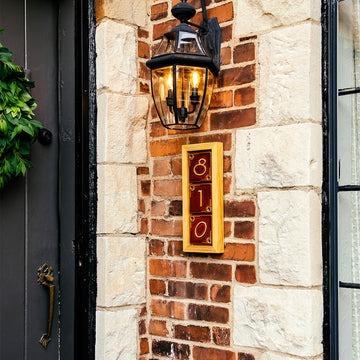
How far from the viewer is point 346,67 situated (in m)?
2.42

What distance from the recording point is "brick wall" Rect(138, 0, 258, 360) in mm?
2500

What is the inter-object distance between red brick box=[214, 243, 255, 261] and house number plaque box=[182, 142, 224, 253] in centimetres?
3

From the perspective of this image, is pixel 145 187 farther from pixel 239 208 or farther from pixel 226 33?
pixel 226 33

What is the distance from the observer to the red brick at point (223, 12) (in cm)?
259

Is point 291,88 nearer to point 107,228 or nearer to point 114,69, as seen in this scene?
point 114,69

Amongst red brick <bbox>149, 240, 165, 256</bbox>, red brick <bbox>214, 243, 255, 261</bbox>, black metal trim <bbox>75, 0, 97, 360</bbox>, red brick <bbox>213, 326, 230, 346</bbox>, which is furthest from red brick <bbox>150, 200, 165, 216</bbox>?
red brick <bbox>213, 326, 230, 346</bbox>

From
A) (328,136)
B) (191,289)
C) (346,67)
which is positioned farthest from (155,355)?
(346,67)

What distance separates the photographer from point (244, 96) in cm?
252

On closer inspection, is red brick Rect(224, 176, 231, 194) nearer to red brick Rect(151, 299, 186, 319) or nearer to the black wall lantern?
the black wall lantern

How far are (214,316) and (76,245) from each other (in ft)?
2.44

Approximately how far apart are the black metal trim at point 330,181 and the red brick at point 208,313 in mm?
436

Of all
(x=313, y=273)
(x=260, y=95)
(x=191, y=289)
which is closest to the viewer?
(x=313, y=273)

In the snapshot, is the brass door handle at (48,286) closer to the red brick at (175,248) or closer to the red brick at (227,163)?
the red brick at (175,248)

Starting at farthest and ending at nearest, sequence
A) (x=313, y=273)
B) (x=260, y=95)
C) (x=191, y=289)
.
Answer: (x=191, y=289)
(x=260, y=95)
(x=313, y=273)
